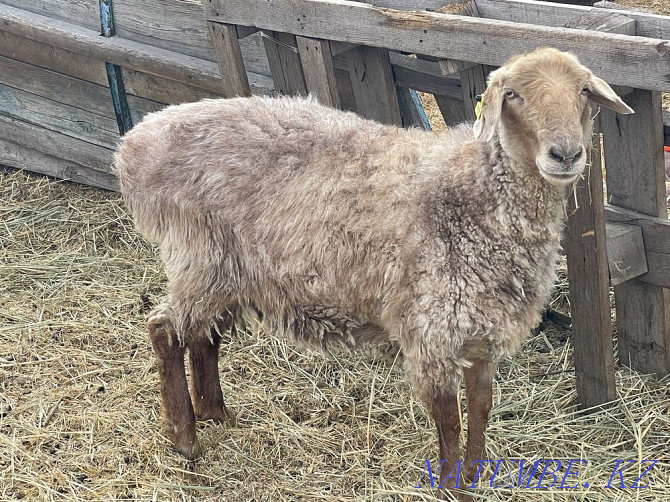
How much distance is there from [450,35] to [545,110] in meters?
0.98

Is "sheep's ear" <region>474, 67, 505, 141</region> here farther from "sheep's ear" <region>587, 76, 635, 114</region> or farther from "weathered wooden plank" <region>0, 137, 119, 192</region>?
"weathered wooden plank" <region>0, 137, 119, 192</region>

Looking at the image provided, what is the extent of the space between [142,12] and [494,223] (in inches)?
124

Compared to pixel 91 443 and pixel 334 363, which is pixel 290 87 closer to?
pixel 334 363

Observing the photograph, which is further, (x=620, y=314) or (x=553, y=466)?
(x=620, y=314)

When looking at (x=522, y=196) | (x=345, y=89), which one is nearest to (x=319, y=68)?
(x=345, y=89)

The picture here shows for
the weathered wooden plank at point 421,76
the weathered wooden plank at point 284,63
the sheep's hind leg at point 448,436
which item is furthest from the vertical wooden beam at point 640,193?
the weathered wooden plank at point 284,63

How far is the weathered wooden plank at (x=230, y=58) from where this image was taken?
480 cm

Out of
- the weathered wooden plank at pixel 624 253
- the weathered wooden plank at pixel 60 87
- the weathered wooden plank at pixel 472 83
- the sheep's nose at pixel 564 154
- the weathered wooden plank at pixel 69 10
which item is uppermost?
the weathered wooden plank at pixel 69 10

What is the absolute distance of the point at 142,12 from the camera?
560cm

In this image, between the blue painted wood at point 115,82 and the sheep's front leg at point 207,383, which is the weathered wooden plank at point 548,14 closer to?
the sheep's front leg at point 207,383

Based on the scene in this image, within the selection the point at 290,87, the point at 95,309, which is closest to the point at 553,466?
the point at 290,87

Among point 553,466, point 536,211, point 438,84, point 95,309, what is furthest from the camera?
point 95,309

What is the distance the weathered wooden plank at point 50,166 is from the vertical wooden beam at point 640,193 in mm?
3627

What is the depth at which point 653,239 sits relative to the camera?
4.07m
